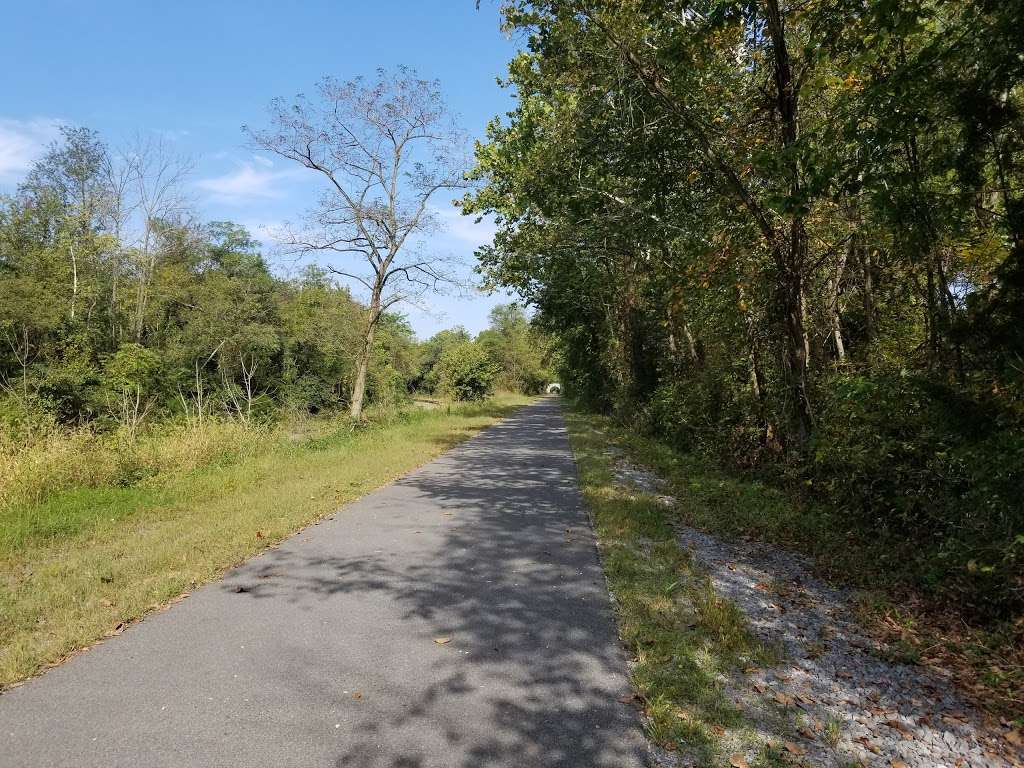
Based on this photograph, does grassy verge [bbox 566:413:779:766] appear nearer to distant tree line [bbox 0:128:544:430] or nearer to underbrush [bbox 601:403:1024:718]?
underbrush [bbox 601:403:1024:718]

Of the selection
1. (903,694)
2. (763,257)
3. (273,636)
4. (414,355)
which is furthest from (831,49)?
(414,355)

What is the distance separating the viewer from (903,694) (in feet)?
11.5

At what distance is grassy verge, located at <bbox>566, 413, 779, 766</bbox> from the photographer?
302cm

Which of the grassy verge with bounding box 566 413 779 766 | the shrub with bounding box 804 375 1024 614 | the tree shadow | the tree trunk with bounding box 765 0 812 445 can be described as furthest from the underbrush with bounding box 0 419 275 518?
the shrub with bounding box 804 375 1024 614

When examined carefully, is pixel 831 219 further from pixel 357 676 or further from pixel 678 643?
pixel 357 676

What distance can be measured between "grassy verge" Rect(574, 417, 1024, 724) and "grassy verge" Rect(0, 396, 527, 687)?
17.7 feet

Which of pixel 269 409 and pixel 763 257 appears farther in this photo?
pixel 269 409

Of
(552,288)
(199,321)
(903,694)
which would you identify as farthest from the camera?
(199,321)

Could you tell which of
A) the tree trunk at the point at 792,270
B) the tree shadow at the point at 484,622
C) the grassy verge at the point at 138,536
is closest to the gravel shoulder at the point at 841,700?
the tree shadow at the point at 484,622

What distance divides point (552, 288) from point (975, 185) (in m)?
→ 18.9

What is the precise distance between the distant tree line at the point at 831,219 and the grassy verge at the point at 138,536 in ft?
19.9

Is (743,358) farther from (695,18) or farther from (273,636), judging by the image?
→ (273,636)

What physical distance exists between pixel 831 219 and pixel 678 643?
24.0 ft

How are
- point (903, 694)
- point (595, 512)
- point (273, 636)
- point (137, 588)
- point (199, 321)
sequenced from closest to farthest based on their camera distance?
point (903, 694) < point (273, 636) < point (137, 588) < point (595, 512) < point (199, 321)
